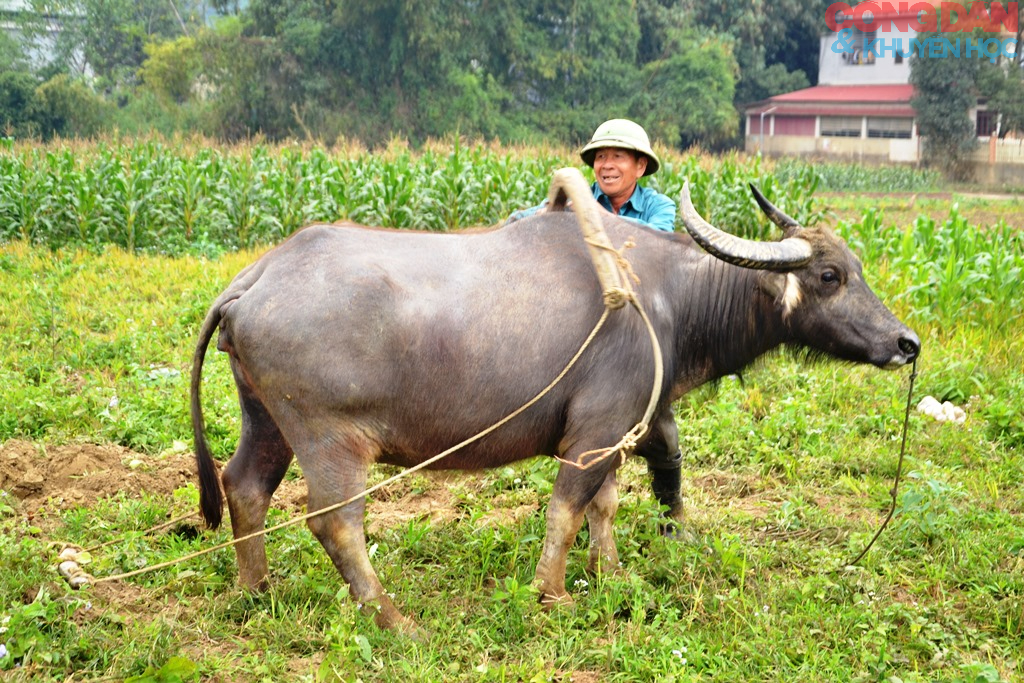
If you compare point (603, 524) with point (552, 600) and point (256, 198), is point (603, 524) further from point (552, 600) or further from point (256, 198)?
point (256, 198)

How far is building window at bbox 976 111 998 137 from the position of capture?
35.3 m

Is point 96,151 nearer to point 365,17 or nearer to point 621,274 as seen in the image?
point 621,274

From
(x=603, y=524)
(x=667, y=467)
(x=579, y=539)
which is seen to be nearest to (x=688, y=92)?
(x=667, y=467)

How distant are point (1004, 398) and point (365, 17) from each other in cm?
2861

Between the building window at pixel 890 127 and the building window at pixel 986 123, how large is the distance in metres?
2.38

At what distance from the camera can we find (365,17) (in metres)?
31.7

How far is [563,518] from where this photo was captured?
12.8 feet

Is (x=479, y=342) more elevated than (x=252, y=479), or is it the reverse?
(x=479, y=342)

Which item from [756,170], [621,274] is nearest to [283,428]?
[621,274]

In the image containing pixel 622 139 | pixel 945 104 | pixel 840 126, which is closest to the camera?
pixel 622 139

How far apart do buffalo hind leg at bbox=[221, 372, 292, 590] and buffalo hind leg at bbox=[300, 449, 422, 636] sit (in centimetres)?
41

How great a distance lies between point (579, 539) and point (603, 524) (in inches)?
16.1

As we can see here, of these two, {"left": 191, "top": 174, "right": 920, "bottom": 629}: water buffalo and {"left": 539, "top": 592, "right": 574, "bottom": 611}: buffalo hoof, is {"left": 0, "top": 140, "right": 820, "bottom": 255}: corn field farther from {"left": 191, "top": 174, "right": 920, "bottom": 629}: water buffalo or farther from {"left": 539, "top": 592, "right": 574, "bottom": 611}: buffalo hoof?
{"left": 539, "top": 592, "right": 574, "bottom": 611}: buffalo hoof

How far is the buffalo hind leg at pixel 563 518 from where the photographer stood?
12.7ft
